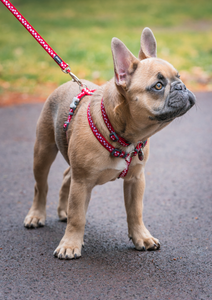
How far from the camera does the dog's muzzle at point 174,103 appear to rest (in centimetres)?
269

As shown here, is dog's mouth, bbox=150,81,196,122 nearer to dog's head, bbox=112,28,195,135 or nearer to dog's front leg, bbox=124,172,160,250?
dog's head, bbox=112,28,195,135

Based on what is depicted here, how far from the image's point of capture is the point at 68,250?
3186 millimetres

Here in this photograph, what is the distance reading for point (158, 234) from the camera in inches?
145

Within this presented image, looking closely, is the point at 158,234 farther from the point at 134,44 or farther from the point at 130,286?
the point at 134,44

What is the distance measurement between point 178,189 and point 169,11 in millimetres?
16704

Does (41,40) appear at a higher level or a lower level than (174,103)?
higher

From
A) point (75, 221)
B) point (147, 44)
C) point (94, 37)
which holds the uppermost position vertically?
point (94, 37)

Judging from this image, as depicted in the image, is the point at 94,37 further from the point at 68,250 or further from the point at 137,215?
the point at 68,250

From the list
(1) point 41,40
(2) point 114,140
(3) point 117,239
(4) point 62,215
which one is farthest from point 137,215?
(1) point 41,40

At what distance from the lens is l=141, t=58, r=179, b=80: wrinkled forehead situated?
2.75 m

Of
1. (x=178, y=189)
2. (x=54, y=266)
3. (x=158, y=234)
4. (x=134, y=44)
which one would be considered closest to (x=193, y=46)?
(x=134, y=44)

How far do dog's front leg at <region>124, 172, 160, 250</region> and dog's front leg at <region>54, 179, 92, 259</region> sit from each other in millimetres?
432

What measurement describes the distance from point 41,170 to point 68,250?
2.99ft

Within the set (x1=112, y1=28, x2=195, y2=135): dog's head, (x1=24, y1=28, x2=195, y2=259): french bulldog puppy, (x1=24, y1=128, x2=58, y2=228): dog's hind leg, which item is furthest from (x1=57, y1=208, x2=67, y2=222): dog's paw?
(x1=112, y1=28, x2=195, y2=135): dog's head
